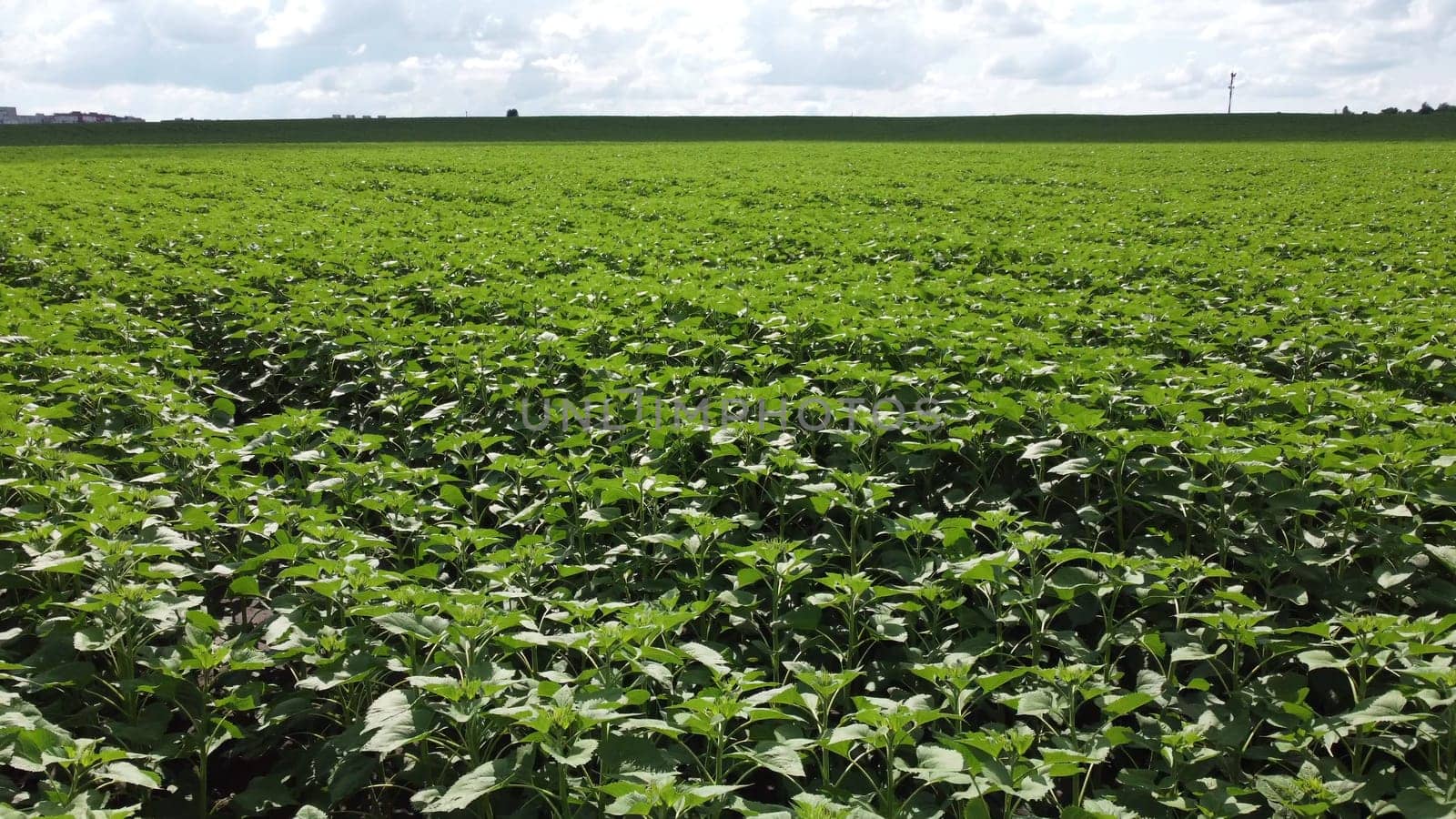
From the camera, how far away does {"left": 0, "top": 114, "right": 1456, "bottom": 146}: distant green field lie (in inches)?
1720

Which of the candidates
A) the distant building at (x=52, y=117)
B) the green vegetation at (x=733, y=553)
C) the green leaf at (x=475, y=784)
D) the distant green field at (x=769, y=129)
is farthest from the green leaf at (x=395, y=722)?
the distant building at (x=52, y=117)

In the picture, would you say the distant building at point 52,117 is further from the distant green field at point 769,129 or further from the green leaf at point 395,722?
the green leaf at point 395,722

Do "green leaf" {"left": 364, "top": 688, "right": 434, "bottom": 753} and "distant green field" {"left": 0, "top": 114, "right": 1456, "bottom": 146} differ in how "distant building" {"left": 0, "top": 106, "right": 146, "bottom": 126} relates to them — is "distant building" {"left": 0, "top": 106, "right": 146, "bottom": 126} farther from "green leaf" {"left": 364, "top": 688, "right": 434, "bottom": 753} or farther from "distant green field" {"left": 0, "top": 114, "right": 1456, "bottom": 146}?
"green leaf" {"left": 364, "top": 688, "right": 434, "bottom": 753}

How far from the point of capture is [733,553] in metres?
3.11

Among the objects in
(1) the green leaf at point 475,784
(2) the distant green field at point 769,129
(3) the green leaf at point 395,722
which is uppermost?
(2) the distant green field at point 769,129

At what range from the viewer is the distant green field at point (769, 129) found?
43688mm

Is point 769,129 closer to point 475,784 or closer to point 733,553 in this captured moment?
point 733,553

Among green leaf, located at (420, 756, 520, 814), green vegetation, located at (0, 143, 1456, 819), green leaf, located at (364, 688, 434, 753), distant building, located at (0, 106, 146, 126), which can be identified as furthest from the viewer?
distant building, located at (0, 106, 146, 126)

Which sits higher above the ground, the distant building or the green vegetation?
the distant building

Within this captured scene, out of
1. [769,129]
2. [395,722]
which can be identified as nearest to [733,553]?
[395,722]

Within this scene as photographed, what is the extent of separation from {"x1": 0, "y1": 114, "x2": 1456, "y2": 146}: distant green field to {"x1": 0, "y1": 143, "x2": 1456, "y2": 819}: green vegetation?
4044 cm

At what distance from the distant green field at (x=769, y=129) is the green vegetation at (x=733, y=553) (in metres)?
40.4

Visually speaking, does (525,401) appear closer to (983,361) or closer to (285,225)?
(983,361)

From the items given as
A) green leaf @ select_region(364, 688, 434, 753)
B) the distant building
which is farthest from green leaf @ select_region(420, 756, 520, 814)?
the distant building
